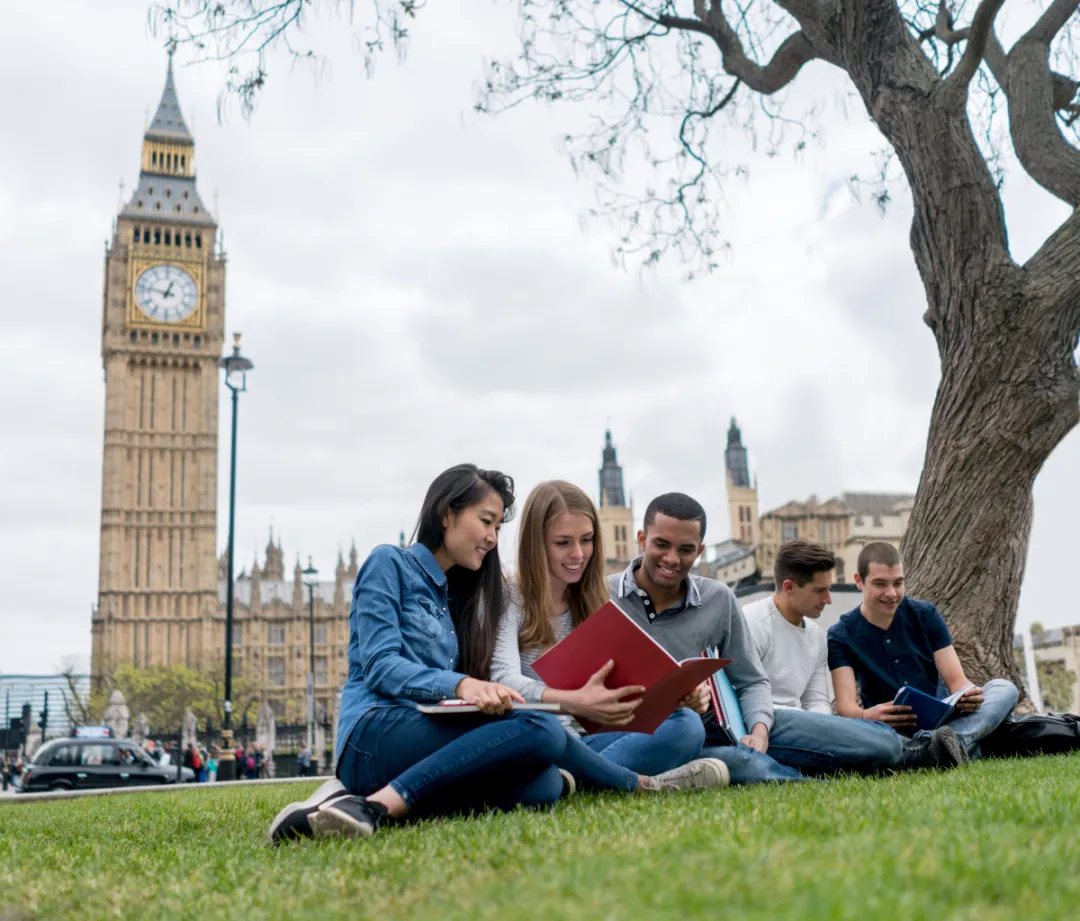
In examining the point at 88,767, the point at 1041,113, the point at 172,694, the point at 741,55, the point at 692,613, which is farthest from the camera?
the point at 172,694

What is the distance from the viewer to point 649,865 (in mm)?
2064

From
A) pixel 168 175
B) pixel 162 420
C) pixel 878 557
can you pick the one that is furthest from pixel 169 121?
pixel 878 557

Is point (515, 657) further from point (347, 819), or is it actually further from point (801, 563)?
point (801, 563)

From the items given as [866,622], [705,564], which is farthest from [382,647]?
[705,564]

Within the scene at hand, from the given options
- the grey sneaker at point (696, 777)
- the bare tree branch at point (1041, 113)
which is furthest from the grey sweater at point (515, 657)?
the bare tree branch at point (1041, 113)

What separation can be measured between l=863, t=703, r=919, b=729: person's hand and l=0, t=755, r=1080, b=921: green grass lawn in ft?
4.02

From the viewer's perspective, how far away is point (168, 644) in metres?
75.7

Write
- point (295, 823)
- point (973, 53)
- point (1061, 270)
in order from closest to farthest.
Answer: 1. point (295, 823)
2. point (1061, 270)
3. point (973, 53)

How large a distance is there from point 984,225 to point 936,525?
A: 2.16 metres

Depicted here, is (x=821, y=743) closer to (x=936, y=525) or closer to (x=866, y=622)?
(x=866, y=622)

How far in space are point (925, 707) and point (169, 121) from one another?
88.9 m

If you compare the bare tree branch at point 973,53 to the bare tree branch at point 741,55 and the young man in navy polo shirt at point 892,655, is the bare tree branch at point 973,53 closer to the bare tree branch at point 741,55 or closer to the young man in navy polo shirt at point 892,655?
the bare tree branch at point 741,55

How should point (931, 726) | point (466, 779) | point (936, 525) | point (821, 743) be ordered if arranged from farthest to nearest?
point (936, 525), point (931, 726), point (821, 743), point (466, 779)

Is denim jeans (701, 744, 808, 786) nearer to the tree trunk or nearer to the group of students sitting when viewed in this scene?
the group of students sitting
